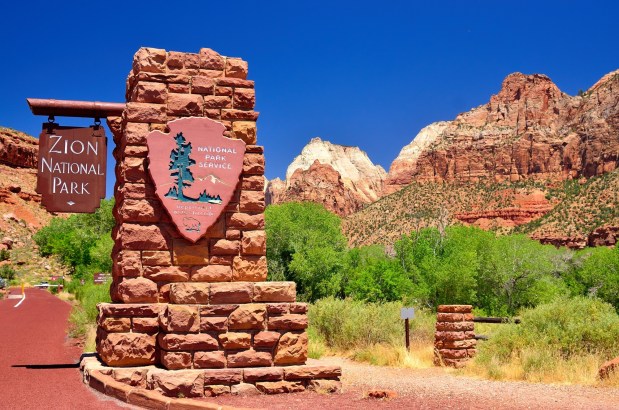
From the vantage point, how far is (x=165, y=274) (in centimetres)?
784

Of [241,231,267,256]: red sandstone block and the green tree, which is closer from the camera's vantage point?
[241,231,267,256]: red sandstone block

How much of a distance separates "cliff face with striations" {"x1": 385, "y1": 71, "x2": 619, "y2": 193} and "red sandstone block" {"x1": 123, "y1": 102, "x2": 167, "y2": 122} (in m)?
115

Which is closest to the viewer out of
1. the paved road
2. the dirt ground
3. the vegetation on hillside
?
the paved road

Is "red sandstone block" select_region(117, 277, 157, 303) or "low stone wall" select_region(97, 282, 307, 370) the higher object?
"red sandstone block" select_region(117, 277, 157, 303)

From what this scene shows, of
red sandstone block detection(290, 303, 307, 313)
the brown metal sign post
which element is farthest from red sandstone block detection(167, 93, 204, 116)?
red sandstone block detection(290, 303, 307, 313)

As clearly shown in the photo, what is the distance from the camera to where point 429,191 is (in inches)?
4449

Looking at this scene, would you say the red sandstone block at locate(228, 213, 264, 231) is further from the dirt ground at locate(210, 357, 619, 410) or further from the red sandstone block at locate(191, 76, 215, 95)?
the dirt ground at locate(210, 357, 619, 410)

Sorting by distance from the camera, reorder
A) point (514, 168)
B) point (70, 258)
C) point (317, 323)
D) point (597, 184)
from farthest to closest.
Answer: point (514, 168) → point (597, 184) → point (70, 258) → point (317, 323)

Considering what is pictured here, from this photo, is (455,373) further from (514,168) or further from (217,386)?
(514,168)

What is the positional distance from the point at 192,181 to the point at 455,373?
7276 millimetres

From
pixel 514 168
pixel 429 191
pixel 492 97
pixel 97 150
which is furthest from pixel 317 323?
pixel 492 97

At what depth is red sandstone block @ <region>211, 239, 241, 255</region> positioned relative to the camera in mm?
8055

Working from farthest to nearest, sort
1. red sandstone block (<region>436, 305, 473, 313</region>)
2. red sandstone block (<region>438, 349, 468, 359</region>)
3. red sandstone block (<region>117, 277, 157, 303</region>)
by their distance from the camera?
red sandstone block (<region>436, 305, 473, 313</region>) < red sandstone block (<region>438, 349, 468, 359</region>) < red sandstone block (<region>117, 277, 157, 303</region>)

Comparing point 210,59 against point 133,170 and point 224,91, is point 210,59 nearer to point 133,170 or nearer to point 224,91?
point 224,91
